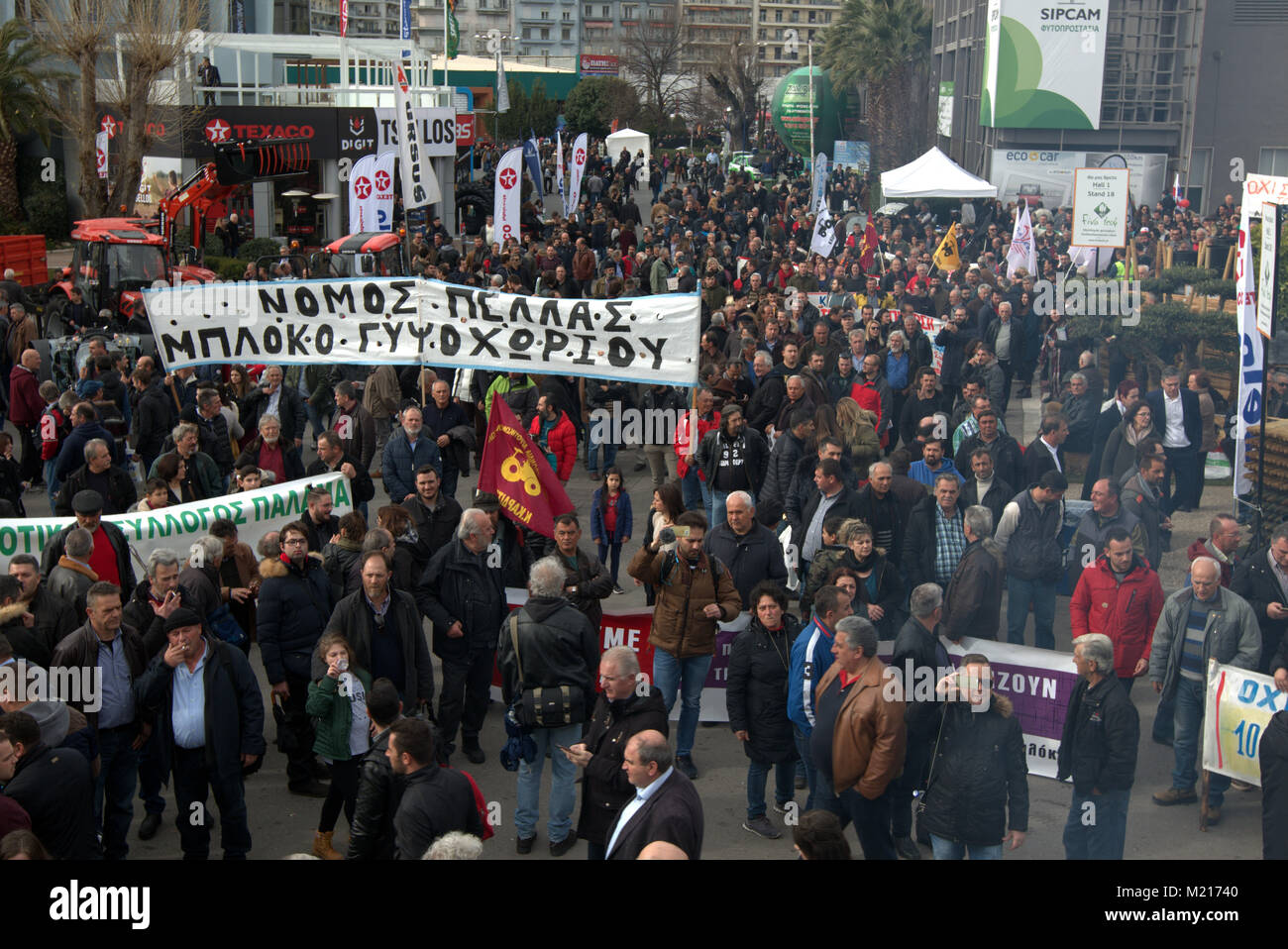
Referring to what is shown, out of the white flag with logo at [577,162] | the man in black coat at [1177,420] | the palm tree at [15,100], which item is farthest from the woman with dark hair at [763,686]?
the palm tree at [15,100]

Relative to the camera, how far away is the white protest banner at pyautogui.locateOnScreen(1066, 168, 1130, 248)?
787 inches

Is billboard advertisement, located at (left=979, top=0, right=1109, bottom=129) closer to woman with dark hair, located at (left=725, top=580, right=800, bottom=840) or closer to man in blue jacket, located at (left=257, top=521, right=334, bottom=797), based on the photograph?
woman with dark hair, located at (left=725, top=580, right=800, bottom=840)

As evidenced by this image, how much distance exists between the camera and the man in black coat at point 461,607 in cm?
777

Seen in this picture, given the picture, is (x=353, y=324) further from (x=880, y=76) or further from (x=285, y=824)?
(x=880, y=76)

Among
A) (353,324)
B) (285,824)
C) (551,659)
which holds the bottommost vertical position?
(285,824)

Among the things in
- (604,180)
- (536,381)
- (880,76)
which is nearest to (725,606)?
(536,381)

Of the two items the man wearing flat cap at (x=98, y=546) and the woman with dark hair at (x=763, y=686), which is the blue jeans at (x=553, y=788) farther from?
the man wearing flat cap at (x=98, y=546)

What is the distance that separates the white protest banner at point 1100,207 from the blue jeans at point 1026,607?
1251 cm

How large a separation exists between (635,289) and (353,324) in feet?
34.7

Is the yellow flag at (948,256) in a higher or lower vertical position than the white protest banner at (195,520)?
higher

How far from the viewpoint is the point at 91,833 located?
5770mm

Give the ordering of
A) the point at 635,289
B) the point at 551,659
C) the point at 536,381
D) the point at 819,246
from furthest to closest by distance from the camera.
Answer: the point at 819,246 < the point at 635,289 < the point at 536,381 < the point at 551,659

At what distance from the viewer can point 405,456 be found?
34.7 feet

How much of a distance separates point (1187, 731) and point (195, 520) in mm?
6522
